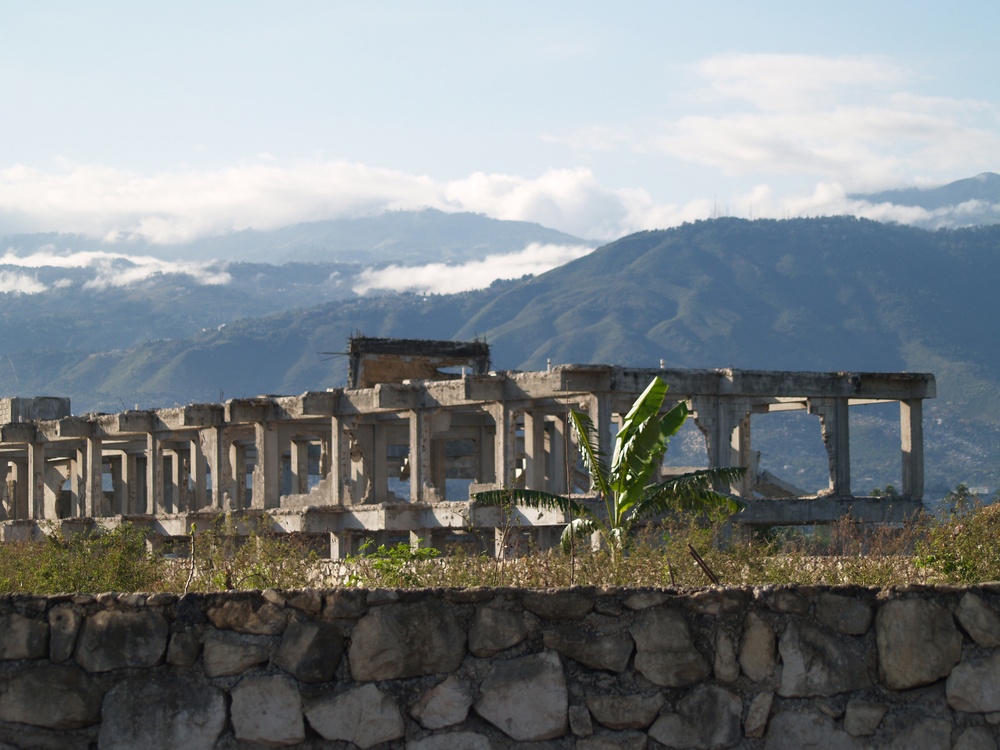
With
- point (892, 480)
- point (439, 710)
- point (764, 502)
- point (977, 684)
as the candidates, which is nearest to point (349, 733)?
point (439, 710)

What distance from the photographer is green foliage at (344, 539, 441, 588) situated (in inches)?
333

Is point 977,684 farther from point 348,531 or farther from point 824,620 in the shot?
point 348,531

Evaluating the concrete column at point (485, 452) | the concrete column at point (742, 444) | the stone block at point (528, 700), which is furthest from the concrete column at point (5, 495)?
the stone block at point (528, 700)

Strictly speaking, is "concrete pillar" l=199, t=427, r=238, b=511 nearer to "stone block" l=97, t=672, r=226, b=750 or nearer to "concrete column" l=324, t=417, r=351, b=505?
"concrete column" l=324, t=417, r=351, b=505

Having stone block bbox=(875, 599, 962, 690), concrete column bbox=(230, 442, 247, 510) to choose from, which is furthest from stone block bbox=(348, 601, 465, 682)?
concrete column bbox=(230, 442, 247, 510)

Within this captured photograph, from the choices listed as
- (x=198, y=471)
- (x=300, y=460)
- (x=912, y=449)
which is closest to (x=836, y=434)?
(x=912, y=449)

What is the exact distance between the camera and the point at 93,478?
4691 cm

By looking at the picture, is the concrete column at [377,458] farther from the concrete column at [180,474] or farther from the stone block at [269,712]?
the stone block at [269,712]

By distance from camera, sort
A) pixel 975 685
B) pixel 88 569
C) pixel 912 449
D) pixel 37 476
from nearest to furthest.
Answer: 1. pixel 975 685
2. pixel 88 569
3. pixel 912 449
4. pixel 37 476

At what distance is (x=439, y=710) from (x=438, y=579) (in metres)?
1.13

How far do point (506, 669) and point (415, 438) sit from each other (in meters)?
30.6

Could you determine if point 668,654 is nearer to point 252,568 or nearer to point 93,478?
point 252,568

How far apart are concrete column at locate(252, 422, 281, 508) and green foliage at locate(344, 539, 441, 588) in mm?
32512

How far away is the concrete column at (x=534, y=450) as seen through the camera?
38.4 m
